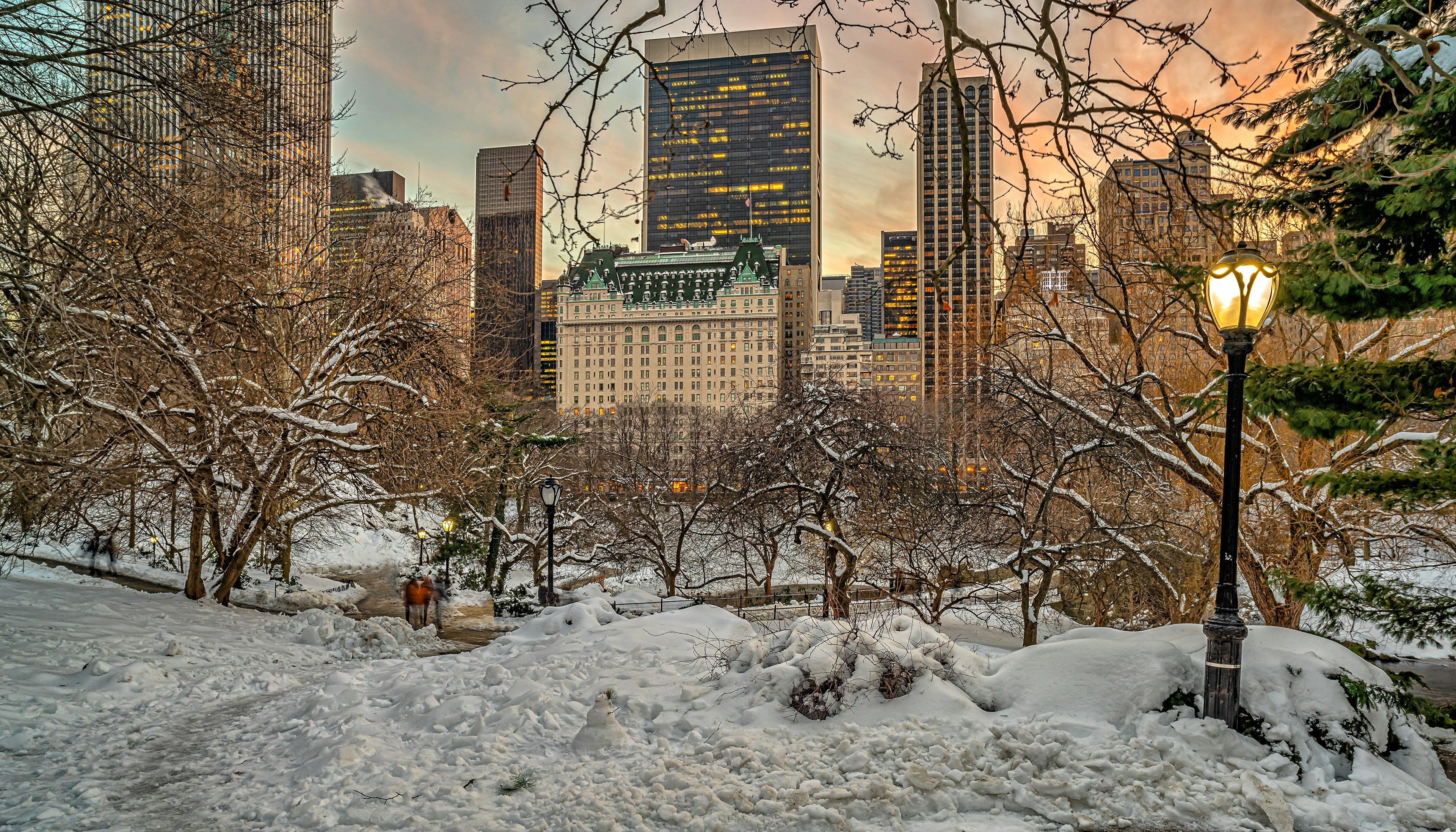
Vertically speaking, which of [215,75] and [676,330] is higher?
[676,330]

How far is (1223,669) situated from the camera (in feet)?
17.2

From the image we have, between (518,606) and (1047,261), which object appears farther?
(518,606)

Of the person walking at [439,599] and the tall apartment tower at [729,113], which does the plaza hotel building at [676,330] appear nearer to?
the person walking at [439,599]

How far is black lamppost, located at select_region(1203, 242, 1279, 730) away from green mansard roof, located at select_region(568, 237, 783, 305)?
111371 millimetres

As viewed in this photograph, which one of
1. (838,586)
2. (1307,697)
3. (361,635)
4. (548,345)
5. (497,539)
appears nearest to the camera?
(1307,697)

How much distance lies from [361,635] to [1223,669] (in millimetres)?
11860

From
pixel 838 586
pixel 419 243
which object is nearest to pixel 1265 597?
pixel 838 586

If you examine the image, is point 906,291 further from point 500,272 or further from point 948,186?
point 500,272

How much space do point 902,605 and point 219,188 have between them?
41.5 feet

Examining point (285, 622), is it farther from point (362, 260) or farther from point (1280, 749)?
point (1280, 749)

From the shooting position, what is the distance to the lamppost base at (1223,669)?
16.9 ft

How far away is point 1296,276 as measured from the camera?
6.75 metres

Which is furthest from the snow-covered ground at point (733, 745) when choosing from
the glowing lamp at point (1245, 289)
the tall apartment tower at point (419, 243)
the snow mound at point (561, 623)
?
the tall apartment tower at point (419, 243)

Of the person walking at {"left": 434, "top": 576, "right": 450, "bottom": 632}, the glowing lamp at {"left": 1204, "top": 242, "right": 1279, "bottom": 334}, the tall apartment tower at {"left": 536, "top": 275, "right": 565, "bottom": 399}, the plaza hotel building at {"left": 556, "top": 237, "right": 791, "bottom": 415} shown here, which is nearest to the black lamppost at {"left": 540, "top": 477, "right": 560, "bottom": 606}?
the person walking at {"left": 434, "top": 576, "right": 450, "bottom": 632}
